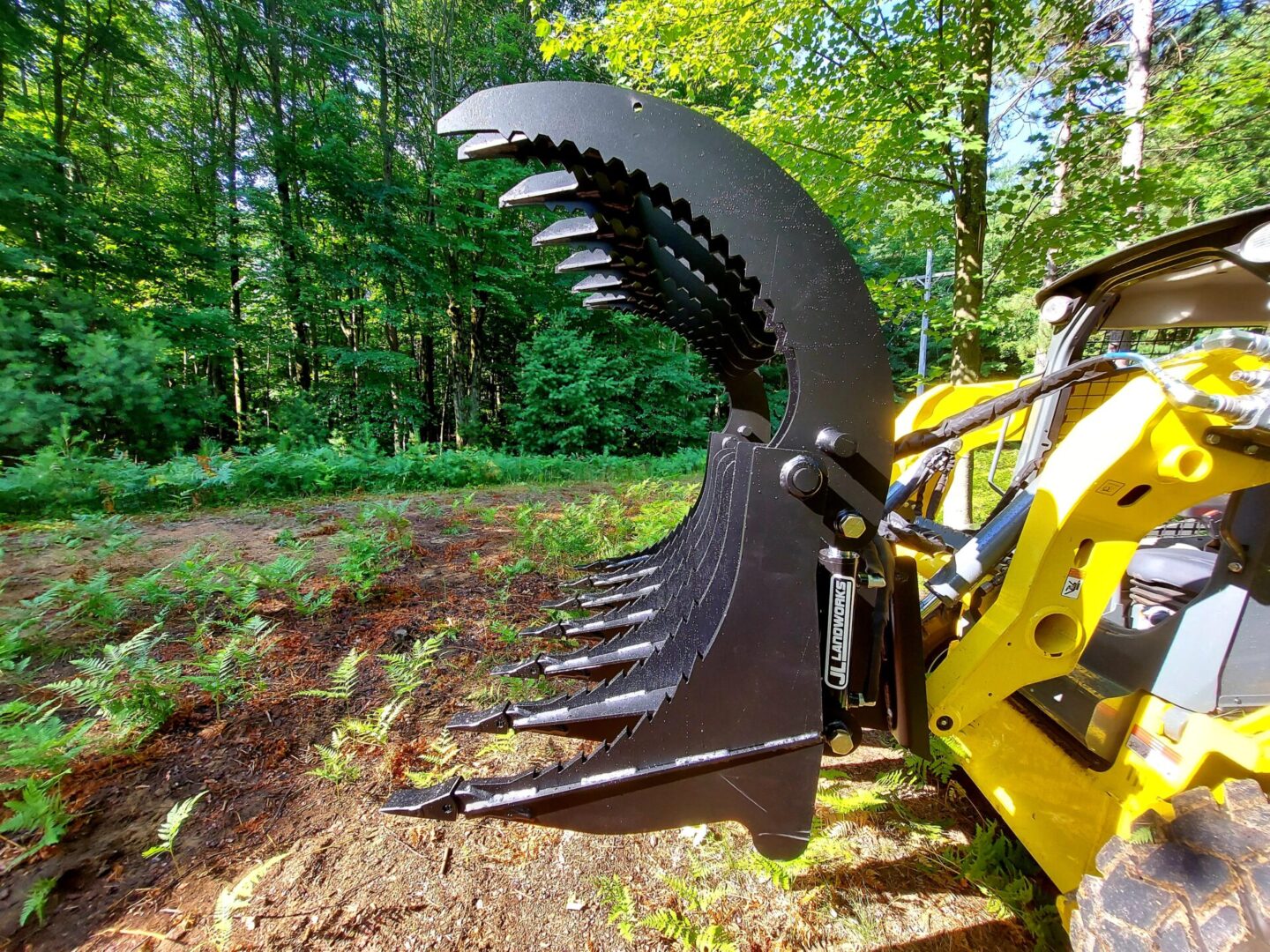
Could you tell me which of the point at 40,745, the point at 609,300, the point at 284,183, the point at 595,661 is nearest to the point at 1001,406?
the point at 595,661

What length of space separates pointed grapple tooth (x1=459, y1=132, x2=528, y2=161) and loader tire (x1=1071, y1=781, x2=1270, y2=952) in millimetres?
2064

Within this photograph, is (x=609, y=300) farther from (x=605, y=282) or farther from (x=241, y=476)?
(x=241, y=476)

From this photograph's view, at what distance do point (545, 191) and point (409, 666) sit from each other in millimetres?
2191

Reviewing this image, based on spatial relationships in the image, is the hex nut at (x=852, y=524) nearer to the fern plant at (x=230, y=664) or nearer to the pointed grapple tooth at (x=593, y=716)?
the pointed grapple tooth at (x=593, y=716)

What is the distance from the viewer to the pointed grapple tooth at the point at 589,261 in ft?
7.53

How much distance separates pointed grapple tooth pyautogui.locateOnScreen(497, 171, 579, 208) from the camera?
51.7 inches

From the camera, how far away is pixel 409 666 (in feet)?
8.04

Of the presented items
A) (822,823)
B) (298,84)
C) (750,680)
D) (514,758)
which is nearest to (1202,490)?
(750,680)

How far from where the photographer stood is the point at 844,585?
44.2 inches

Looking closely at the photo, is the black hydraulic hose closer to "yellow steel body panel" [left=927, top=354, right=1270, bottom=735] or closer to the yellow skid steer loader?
the yellow skid steer loader

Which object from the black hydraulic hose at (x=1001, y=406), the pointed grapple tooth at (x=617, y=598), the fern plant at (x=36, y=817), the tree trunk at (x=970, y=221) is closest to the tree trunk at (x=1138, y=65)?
the tree trunk at (x=970, y=221)

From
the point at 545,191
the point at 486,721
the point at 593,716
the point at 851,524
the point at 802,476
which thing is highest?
the point at 545,191

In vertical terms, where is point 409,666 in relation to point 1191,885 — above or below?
below

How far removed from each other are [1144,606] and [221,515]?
23.8 ft
